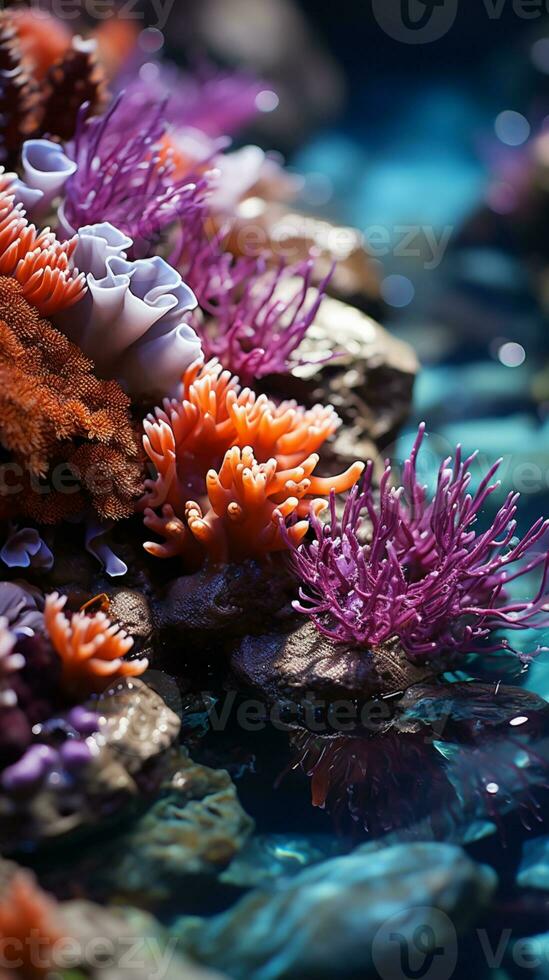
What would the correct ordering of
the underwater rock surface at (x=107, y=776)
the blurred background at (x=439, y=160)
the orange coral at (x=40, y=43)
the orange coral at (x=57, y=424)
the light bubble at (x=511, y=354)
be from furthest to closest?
the light bubble at (x=511, y=354) < the blurred background at (x=439, y=160) < the orange coral at (x=40, y=43) < the orange coral at (x=57, y=424) < the underwater rock surface at (x=107, y=776)

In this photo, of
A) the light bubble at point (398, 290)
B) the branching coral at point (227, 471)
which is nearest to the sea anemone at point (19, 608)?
the branching coral at point (227, 471)

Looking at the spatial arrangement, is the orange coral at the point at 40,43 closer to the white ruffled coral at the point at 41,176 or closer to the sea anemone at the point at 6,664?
the white ruffled coral at the point at 41,176

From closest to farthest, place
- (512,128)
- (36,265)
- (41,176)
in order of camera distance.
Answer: (36,265) < (41,176) < (512,128)

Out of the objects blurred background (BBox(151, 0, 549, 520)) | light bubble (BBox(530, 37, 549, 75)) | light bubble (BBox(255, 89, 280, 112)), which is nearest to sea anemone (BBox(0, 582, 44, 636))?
blurred background (BBox(151, 0, 549, 520))

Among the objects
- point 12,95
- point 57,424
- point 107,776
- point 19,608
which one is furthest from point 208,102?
point 107,776

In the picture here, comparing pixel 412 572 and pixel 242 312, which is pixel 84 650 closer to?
pixel 412 572

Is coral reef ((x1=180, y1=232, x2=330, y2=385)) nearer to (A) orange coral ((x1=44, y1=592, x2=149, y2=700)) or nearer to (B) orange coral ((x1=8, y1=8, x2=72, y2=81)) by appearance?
(A) orange coral ((x1=44, y1=592, x2=149, y2=700))
